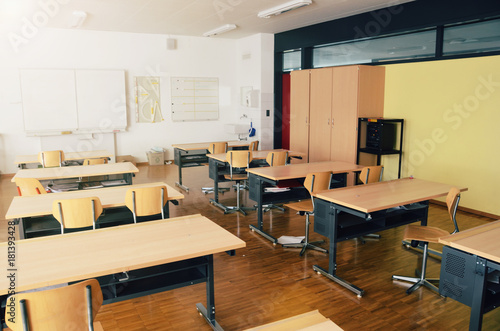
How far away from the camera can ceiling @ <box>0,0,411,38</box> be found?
6.47 meters

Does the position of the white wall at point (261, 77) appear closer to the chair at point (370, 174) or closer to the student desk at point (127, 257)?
the chair at point (370, 174)

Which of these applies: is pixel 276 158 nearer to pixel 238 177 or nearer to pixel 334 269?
pixel 238 177

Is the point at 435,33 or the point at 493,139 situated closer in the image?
the point at 493,139

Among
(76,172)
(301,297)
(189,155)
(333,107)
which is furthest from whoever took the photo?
(333,107)

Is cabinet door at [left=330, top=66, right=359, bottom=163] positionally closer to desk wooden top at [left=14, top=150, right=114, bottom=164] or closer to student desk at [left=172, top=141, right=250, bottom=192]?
student desk at [left=172, top=141, right=250, bottom=192]

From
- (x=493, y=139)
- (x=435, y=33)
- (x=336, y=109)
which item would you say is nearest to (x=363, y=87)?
(x=336, y=109)

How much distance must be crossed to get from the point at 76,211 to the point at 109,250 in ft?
3.51

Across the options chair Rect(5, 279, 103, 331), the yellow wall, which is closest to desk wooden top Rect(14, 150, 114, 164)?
chair Rect(5, 279, 103, 331)

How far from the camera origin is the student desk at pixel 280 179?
4.69 m

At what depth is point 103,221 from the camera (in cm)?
→ 385

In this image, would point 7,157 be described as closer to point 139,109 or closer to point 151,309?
point 139,109

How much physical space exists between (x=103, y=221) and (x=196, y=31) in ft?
22.1

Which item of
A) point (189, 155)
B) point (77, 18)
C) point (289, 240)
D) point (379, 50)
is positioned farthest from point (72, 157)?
point (379, 50)

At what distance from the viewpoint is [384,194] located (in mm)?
3770
